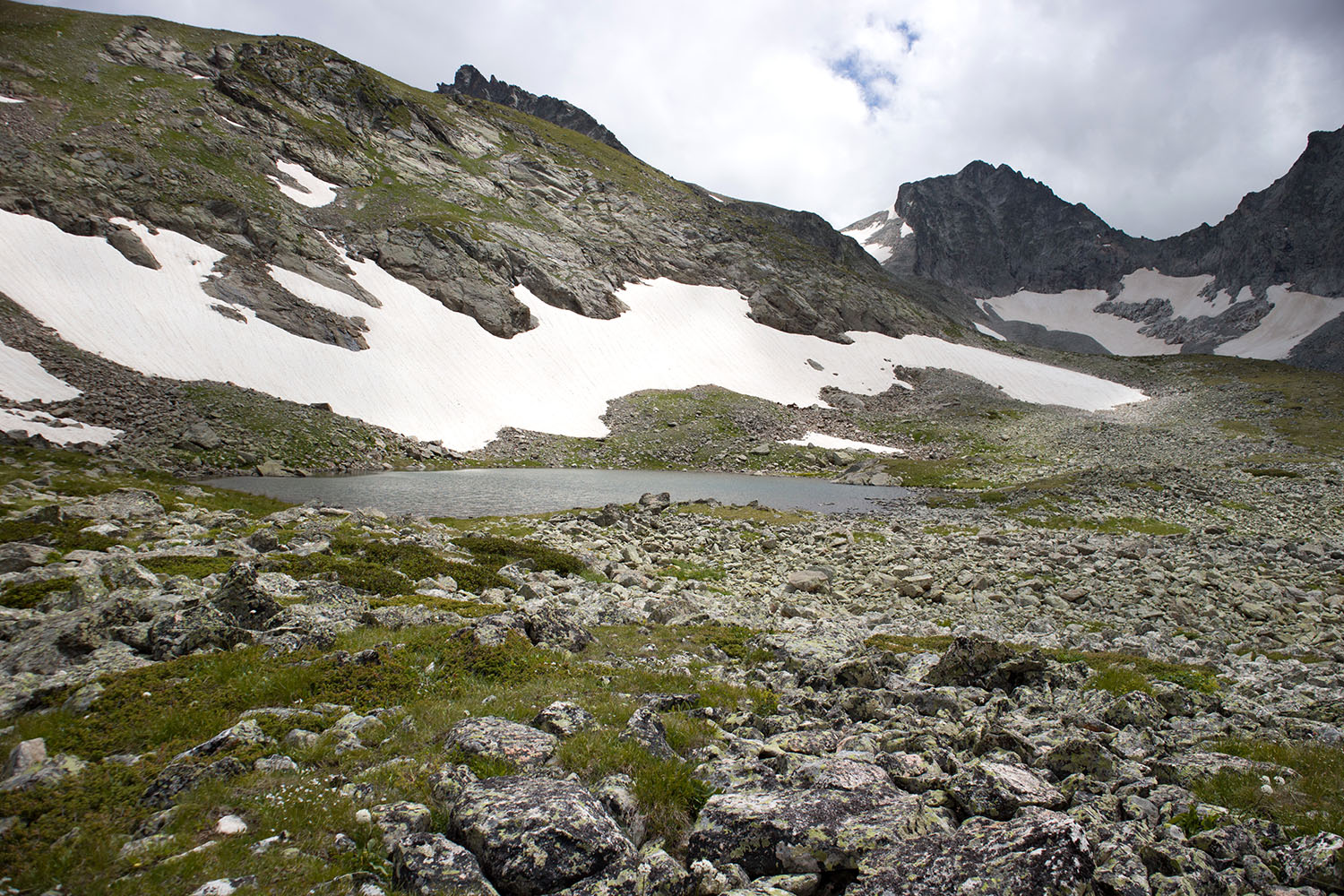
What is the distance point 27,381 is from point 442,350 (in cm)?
3939

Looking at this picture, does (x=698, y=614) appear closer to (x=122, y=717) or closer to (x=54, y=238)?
(x=122, y=717)

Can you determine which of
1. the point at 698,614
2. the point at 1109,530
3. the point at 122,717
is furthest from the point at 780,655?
the point at 1109,530

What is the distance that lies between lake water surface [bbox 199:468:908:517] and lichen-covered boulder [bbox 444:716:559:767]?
29.5 metres

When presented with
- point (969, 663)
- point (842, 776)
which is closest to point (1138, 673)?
point (969, 663)

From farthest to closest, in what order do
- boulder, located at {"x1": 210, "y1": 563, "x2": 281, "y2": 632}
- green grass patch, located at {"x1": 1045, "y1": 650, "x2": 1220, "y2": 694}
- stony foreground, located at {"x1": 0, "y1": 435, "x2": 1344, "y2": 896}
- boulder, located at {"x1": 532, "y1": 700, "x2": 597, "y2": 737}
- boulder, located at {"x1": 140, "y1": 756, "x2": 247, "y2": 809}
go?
boulder, located at {"x1": 210, "y1": 563, "x2": 281, "y2": 632}, green grass patch, located at {"x1": 1045, "y1": 650, "x2": 1220, "y2": 694}, boulder, located at {"x1": 532, "y1": 700, "x2": 597, "y2": 737}, boulder, located at {"x1": 140, "y1": 756, "x2": 247, "y2": 809}, stony foreground, located at {"x1": 0, "y1": 435, "x2": 1344, "y2": 896}

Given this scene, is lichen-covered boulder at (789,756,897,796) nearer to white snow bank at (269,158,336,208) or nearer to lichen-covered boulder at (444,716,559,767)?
lichen-covered boulder at (444,716,559,767)

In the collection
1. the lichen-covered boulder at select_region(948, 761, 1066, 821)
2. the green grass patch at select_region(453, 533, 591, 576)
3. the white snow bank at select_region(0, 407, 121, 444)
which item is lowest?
the green grass patch at select_region(453, 533, 591, 576)

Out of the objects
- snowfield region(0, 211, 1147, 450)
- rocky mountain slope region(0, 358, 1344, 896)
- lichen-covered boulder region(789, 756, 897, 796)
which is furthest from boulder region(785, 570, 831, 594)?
snowfield region(0, 211, 1147, 450)

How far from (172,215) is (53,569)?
79.5 metres

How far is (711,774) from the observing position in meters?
7.05

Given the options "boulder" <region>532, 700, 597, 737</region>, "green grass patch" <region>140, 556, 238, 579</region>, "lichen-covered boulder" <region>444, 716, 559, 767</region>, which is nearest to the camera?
"lichen-covered boulder" <region>444, 716, 559, 767</region>

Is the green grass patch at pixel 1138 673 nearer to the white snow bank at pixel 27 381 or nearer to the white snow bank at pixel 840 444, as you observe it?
the white snow bank at pixel 27 381

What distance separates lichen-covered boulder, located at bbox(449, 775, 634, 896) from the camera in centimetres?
532

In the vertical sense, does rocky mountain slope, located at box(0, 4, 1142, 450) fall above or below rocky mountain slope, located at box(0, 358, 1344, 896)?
above
